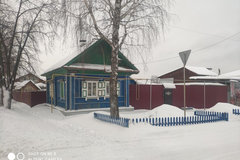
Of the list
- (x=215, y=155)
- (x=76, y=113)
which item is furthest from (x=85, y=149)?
(x=76, y=113)

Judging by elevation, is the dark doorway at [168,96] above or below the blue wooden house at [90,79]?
below

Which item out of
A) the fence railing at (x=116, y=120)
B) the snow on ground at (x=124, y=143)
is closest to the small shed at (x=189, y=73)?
the fence railing at (x=116, y=120)

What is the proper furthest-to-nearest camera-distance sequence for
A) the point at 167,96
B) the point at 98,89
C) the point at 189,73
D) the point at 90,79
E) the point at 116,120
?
the point at 189,73, the point at 167,96, the point at 98,89, the point at 90,79, the point at 116,120

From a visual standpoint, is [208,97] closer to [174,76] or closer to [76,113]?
[76,113]

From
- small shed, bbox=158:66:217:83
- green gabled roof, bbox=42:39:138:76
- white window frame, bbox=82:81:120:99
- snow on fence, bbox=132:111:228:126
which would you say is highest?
green gabled roof, bbox=42:39:138:76

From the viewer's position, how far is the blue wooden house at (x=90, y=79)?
12.1 meters

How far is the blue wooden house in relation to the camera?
1205 centimetres

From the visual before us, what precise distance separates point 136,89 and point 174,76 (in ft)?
85.4

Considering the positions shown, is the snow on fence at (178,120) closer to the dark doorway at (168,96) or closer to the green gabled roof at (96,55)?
the dark doorway at (168,96)

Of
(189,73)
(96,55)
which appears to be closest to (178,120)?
(96,55)

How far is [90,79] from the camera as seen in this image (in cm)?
1288

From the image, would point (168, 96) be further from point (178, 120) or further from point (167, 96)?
point (178, 120)

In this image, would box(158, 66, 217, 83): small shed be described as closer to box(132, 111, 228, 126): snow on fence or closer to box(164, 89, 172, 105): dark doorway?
box(164, 89, 172, 105): dark doorway

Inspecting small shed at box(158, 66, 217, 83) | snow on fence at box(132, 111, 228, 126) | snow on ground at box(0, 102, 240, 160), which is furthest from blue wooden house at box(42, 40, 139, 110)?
small shed at box(158, 66, 217, 83)
